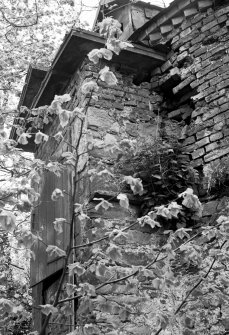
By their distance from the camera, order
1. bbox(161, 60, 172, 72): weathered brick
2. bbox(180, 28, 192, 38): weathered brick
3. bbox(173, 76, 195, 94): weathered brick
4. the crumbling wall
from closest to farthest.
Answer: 1. the crumbling wall
2. bbox(173, 76, 195, 94): weathered brick
3. bbox(180, 28, 192, 38): weathered brick
4. bbox(161, 60, 172, 72): weathered brick

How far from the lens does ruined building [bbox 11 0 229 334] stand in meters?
4.35

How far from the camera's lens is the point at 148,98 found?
5082 millimetres

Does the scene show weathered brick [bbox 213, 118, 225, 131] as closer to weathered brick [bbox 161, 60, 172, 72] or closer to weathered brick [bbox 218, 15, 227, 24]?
weathered brick [bbox 161, 60, 172, 72]

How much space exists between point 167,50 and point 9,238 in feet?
10.5

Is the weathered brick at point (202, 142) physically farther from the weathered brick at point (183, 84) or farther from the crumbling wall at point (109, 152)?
the weathered brick at point (183, 84)

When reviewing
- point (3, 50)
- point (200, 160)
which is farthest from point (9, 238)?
point (3, 50)

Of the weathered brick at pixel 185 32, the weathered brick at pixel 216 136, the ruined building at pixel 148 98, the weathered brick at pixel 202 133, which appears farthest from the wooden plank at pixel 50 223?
the weathered brick at pixel 185 32

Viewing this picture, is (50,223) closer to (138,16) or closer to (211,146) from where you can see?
(211,146)

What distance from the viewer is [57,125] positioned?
18.5ft

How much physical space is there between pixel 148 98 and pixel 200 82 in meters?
0.69

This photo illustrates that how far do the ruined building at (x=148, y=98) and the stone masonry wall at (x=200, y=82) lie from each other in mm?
11

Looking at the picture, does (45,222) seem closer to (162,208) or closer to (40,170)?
(40,170)

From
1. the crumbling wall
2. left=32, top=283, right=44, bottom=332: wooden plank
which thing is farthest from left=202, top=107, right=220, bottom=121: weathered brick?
left=32, top=283, right=44, bottom=332: wooden plank

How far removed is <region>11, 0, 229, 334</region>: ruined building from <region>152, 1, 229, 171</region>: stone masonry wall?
1 cm
